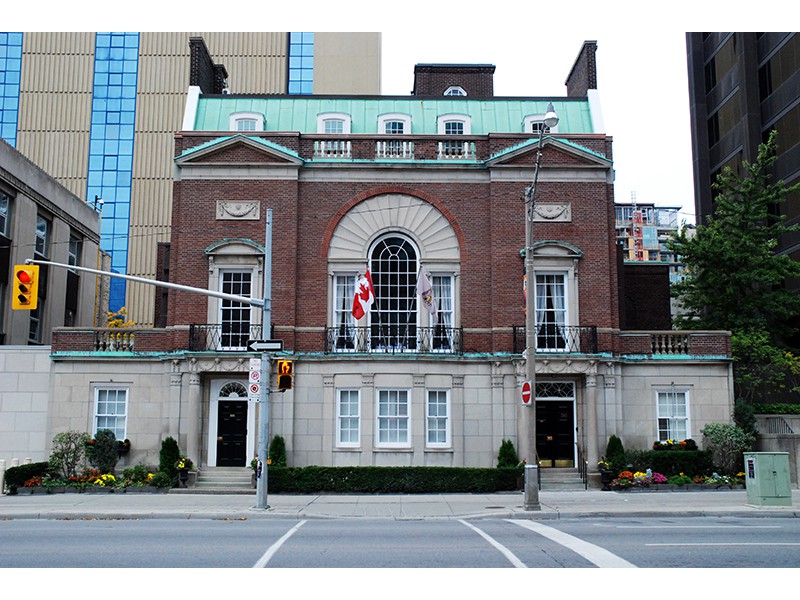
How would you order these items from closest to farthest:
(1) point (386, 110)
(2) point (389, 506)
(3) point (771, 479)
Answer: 1. (3) point (771, 479)
2. (2) point (389, 506)
3. (1) point (386, 110)

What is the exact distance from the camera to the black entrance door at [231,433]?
3027 centimetres

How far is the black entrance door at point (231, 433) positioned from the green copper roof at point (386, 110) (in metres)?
10.3

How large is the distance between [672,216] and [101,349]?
131m

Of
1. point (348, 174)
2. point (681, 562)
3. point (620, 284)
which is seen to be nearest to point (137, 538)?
point (681, 562)

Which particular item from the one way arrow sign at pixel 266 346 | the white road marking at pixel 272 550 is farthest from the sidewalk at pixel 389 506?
the white road marking at pixel 272 550

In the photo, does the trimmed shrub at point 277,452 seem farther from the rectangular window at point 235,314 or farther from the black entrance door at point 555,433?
the black entrance door at point 555,433

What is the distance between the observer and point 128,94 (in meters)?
68.7

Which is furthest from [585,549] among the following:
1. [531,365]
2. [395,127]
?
[395,127]

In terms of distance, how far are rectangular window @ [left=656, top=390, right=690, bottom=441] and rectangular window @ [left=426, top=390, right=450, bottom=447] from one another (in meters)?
7.28

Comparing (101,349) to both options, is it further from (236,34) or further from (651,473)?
(236,34)

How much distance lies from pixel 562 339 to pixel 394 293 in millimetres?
5976

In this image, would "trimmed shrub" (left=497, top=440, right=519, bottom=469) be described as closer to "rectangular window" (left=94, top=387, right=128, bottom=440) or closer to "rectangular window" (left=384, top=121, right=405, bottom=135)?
"rectangular window" (left=384, top=121, right=405, bottom=135)

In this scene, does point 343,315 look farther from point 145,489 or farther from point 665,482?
point 665,482

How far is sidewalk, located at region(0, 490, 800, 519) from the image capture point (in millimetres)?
21812
